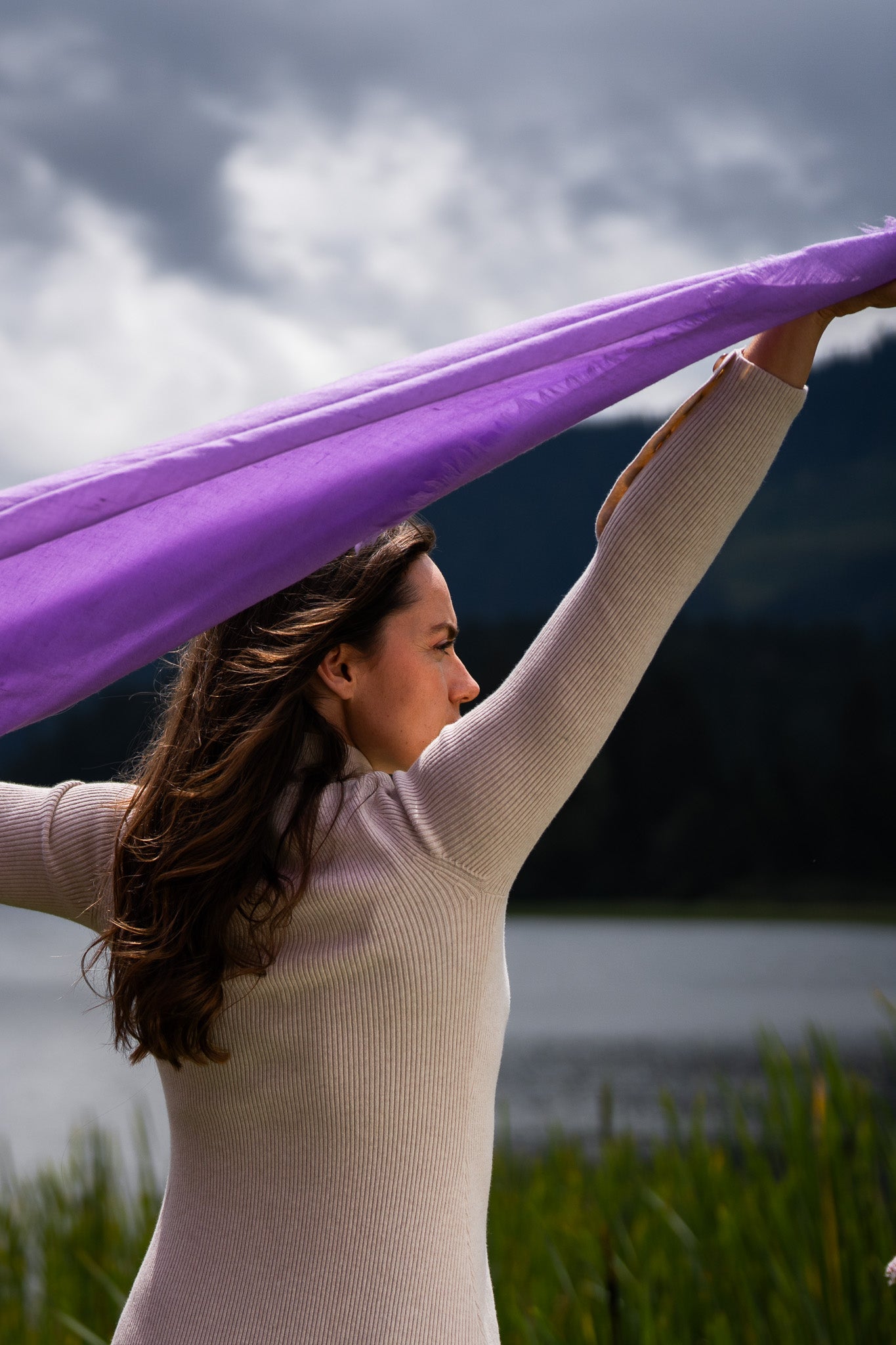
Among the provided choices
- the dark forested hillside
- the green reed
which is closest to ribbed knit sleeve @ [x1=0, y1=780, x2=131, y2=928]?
the green reed

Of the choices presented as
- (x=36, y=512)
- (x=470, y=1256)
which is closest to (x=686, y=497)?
(x=36, y=512)

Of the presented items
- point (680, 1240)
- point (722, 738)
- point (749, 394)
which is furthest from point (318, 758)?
point (722, 738)

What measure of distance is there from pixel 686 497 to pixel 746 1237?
2746mm

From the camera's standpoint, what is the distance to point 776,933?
5678 centimetres

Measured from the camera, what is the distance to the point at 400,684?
1291mm

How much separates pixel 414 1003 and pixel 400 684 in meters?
0.35

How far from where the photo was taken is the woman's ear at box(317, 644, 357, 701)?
127cm

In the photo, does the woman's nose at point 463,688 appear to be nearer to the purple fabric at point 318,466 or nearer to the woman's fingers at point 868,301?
the purple fabric at point 318,466

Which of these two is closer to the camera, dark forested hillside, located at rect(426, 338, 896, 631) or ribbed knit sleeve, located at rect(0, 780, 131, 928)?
ribbed knit sleeve, located at rect(0, 780, 131, 928)

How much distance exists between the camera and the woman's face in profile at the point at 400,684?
1282mm

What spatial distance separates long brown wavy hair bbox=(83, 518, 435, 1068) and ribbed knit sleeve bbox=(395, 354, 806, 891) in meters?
0.17

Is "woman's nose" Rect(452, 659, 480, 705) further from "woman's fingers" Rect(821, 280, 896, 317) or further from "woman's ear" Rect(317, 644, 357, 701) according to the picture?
"woman's fingers" Rect(821, 280, 896, 317)

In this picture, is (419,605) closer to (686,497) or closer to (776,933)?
(686,497)

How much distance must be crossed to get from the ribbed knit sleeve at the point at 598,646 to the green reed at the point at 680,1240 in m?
1.18
